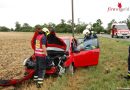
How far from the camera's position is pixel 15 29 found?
424 feet

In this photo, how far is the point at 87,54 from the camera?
13.9 metres

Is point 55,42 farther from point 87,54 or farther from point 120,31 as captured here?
point 120,31

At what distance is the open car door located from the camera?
13630mm

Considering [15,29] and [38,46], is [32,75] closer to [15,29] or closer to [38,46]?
[38,46]

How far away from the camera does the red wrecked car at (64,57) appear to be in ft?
38.6

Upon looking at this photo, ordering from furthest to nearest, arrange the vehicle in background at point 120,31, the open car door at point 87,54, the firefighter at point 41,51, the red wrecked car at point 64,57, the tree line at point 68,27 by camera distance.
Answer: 1. the tree line at point 68,27
2. the vehicle in background at point 120,31
3. the open car door at point 87,54
4. the red wrecked car at point 64,57
5. the firefighter at point 41,51

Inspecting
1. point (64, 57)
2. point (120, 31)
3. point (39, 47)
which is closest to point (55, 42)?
point (64, 57)

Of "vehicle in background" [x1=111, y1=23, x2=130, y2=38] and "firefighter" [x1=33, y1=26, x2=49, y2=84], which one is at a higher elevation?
"firefighter" [x1=33, y1=26, x2=49, y2=84]

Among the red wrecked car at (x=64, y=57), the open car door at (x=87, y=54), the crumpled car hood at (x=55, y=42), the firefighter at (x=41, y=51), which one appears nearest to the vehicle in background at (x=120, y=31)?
the red wrecked car at (x=64, y=57)

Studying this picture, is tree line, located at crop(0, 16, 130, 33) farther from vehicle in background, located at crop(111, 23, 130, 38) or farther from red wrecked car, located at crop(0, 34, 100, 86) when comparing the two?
red wrecked car, located at crop(0, 34, 100, 86)

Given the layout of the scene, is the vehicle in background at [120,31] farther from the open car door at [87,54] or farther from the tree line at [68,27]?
the tree line at [68,27]

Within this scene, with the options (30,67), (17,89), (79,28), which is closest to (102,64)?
(30,67)

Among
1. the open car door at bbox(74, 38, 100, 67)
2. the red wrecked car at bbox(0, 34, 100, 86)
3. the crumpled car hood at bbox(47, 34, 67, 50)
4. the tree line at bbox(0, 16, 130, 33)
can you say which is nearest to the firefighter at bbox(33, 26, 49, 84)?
the red wrecked car at bbox(0, 34, 100, 86)

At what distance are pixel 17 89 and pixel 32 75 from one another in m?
0.94
